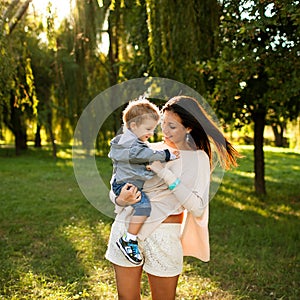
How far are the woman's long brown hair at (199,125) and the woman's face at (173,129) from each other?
0.07 ft

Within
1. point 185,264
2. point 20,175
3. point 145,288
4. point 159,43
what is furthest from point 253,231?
point 20,175

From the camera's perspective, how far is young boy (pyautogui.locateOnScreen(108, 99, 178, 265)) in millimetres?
2049

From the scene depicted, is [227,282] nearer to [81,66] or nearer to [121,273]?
[121,273]

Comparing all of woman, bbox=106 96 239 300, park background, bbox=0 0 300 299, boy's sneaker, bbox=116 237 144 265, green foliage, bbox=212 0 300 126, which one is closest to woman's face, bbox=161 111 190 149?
woman, bbox=106 96 239 300

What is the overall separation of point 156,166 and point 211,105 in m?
3.87

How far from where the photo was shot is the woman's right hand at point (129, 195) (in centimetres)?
201

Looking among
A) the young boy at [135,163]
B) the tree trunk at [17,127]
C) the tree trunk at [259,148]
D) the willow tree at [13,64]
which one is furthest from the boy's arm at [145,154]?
the tree trunk at [17,127]

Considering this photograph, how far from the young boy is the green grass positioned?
1936 millimetres

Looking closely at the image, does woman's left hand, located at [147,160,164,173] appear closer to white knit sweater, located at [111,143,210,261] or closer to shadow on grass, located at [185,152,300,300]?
white knit sweater, located at [111,143,210,261]

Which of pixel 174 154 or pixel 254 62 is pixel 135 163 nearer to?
pixel 174 154

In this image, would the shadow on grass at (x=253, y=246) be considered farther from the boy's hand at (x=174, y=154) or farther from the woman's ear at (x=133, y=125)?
the woman's ear at (x=133, y=125)

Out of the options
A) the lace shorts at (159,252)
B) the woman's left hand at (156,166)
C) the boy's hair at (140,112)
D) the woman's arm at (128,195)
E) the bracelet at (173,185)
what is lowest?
the lace shorts at (159,252)

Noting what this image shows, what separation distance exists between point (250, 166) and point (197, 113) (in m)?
12.7

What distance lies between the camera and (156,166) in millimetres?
2006
